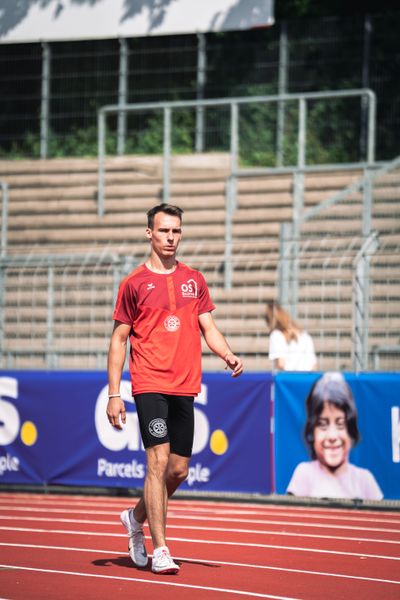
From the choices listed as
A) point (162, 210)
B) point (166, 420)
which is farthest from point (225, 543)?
point (162, 210)

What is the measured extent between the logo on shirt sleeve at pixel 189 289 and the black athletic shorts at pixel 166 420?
66 cm

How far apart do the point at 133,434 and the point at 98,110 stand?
11075 mm

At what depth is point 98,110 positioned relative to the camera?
24.0 meters

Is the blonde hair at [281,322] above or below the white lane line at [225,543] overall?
above

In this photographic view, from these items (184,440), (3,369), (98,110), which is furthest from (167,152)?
(184,440)

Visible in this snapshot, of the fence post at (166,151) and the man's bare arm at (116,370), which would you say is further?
the fence post at (166,151)

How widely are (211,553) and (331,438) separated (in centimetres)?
345

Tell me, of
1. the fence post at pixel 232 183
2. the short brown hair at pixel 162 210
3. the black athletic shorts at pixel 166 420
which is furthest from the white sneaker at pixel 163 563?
the fence post at pixel 232 183

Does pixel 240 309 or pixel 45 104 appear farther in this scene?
pixel 45 104

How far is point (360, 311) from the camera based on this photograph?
43.7 ft

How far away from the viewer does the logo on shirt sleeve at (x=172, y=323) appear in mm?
8750

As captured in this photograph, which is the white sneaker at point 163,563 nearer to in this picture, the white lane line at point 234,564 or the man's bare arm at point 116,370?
the white lane line at point 234,564

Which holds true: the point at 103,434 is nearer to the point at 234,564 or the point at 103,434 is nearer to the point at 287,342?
the point at 287,342

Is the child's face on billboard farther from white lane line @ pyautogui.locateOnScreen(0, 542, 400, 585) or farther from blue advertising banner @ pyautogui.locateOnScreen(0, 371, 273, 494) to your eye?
white lane line @ pyautogui.locateOnScreen(0, 542, 400, 585)
